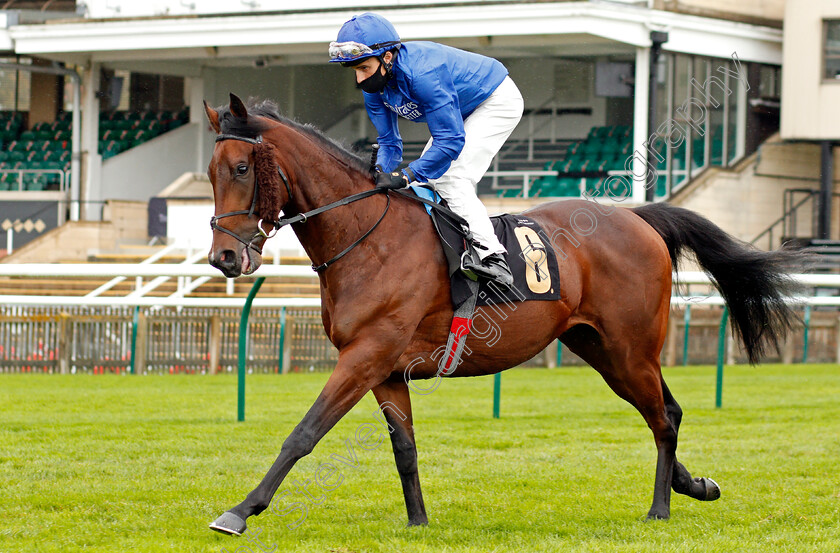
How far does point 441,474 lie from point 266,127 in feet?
7.28

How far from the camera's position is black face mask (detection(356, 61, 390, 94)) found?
411cm

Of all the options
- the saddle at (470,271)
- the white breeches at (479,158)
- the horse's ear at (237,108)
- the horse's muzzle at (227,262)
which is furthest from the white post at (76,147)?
the horse's muzzle at (227,262)

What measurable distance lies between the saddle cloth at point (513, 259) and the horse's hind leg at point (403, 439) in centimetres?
43

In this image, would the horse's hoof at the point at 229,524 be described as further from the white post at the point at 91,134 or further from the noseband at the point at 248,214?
the white post at the point at 91,134

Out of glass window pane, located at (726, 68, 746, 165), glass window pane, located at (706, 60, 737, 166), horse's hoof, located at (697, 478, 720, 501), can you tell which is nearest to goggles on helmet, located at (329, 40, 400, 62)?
horse's hoof, located at (697, 478, 720, 501)

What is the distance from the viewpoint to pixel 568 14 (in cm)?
1712

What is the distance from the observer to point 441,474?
5.44 m

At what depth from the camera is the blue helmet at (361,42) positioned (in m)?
4.04

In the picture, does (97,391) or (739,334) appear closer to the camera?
(739,334)

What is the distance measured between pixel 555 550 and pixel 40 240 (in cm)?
1812

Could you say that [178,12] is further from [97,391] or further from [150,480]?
[150,480]

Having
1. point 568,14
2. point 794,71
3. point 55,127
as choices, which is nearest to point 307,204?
point 568,14

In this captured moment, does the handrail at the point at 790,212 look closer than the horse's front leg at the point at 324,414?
No

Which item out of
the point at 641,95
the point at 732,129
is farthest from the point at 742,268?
the point at 732,129
